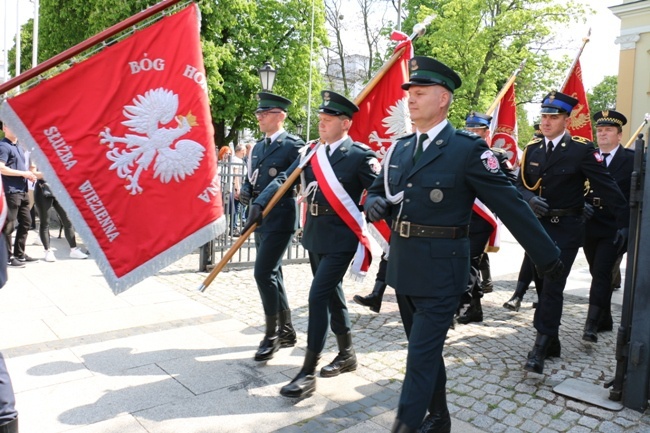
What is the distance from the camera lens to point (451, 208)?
9.83 ft

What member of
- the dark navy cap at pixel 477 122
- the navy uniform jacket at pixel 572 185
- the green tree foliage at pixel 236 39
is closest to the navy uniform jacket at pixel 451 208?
the navy uniform jacket at pixel 572 185

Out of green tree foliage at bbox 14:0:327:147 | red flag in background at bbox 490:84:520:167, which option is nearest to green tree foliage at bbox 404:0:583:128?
green tree foliage at bbox 14:0:327:147

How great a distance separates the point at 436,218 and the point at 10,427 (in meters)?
2.58

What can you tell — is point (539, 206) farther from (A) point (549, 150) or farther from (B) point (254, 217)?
(B) point (254, 217)

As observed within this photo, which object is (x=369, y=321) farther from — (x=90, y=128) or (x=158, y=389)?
(x=90, y=128)

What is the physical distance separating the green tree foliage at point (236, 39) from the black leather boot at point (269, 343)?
17.3 meters

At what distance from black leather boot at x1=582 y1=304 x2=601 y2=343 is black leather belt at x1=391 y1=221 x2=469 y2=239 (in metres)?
3.21

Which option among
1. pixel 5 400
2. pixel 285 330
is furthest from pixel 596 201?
pixel 5 400

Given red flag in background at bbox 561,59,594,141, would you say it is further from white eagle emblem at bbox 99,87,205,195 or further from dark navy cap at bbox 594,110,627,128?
white eagle emblem at bbox 99,87,205,195

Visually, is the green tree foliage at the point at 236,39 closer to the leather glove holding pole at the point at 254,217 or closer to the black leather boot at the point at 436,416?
the leather glove holding pole at the point at 254,217

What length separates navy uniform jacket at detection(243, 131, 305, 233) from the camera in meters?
4.75

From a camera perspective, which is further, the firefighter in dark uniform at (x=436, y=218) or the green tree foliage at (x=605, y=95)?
the green tree foliage at (x=605, y=95)

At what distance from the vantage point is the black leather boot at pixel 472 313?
6.06 metres

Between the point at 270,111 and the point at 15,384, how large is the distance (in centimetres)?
295
